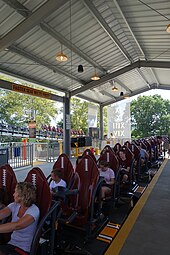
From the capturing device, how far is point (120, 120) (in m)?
17.1

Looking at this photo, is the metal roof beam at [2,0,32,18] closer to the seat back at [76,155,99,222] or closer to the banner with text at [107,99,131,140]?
the seat back at [76,155,99,222]

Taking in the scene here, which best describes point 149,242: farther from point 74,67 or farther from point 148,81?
point 148,81

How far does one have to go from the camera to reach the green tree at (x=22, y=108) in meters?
22.0

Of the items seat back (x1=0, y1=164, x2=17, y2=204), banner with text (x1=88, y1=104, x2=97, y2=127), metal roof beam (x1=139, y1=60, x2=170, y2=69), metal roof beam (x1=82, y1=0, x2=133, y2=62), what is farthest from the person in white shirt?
banner with text (x1=88, y1=104, x2=97, y2=127)

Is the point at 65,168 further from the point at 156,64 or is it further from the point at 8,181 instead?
the point at 156,64

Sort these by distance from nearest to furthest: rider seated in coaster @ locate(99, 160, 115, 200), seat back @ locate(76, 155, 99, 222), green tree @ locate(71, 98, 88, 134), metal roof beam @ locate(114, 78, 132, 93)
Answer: seat back @ locate(76, 155, 99, 222), rider seated in coaster @ locate(99, 160, 115, 200), metal roof beam @ locate(114, 78, 132, 93), green tree @ locate(71, 98, 88, 134)

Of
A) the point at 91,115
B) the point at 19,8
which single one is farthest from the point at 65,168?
the point at 91,115

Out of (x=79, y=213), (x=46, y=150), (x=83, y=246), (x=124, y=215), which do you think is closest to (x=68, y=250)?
(x=83, y=246)

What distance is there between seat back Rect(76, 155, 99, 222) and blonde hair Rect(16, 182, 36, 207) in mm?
1061

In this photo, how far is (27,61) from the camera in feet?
28.2

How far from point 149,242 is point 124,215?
40.0 inches

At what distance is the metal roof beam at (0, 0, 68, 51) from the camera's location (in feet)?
17.5

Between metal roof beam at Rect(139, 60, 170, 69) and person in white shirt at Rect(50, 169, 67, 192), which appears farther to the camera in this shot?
metal roof beam at Rect(139, 60, 170, 69)

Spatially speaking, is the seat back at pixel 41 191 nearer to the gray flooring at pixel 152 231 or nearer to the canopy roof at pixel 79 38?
the gray flooring at pixel 152 231
